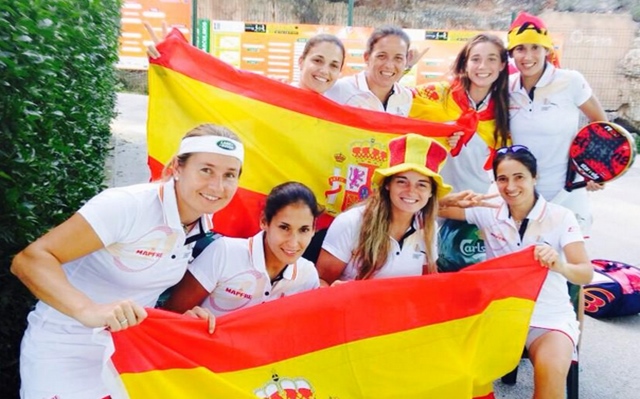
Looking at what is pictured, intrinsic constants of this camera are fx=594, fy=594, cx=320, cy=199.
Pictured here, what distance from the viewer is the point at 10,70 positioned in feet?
6.97

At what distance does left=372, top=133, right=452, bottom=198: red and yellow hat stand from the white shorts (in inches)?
67.5

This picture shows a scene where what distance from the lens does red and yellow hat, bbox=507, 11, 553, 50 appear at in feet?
12.9

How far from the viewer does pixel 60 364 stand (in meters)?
2.30

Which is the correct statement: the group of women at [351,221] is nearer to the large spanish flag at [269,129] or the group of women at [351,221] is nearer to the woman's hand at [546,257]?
the woman's hand at [546,257]

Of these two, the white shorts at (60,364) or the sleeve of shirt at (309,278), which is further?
the sleeve of shirt at (309,278)

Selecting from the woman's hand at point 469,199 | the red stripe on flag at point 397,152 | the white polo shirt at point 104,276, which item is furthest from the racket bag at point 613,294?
the white polo shirt at point 104,276

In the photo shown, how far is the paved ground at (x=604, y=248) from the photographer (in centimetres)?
407

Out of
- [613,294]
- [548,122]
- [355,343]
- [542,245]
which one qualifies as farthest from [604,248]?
[355,343]

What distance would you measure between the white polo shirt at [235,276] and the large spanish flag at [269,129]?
0.86 metres

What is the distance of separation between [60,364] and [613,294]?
4.41 meters

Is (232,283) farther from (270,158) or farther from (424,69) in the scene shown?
(424,69)

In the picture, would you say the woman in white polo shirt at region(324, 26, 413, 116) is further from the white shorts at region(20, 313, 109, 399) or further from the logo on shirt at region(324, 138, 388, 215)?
the white shorts at region(20, 313, 109, 399)

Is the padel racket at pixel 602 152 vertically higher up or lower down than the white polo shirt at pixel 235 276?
higher up

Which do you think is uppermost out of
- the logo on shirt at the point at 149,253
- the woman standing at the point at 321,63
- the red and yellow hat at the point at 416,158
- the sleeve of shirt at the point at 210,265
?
the woman standing at the point at 321,63
